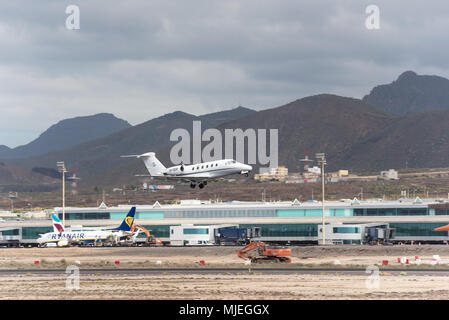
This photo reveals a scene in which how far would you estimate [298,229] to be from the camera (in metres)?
195

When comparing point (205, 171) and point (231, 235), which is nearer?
point (205, 171)

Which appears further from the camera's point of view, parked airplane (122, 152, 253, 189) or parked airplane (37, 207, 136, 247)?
parked airplane (37, 207, 136, 247)

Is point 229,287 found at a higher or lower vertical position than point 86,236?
lower

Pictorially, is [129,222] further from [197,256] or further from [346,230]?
[346,230]

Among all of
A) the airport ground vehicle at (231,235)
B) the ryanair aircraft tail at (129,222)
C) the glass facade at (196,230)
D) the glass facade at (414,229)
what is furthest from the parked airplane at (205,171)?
the glass facade at (414,229)

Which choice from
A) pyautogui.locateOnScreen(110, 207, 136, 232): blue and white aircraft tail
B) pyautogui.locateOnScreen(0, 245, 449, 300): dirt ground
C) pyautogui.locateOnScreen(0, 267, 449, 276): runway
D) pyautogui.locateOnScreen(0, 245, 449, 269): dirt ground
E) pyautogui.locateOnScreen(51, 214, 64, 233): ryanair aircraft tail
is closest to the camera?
pyautogui.locateOnScreen(0, 245, 449, 300): dirt ground

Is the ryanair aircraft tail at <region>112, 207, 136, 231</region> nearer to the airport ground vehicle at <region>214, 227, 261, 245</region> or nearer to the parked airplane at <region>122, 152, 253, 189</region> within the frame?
the airport ground vehicle at <region>214, 227, 261, 245</region>

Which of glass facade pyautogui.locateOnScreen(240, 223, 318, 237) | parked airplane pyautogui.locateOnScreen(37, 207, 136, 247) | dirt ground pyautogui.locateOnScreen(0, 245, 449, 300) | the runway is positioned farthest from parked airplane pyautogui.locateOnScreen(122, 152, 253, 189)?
glass facade pyautogui.locateOnScreen(240, 223, 318, 237)

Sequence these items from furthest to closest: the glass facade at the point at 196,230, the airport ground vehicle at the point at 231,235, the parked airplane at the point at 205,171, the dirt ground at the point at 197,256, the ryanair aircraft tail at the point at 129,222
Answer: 1. the airport ground vehicle at the point at 231,235
2. the glass facade at the point at 196,230
3. the ryanair aircraft tail at the point at 129,222
4. the dirt ground at the point at 197,256
5. the parked airplane at the point at 205,171

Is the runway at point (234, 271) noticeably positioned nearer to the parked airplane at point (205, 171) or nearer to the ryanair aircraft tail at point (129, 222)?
the parked airplane at point (205, 171)

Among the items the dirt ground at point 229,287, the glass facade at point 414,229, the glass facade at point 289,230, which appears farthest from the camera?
the glass facade at point 289,230

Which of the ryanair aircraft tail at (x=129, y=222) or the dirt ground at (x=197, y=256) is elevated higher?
the ryanair aircraft tail at (x=129, y=222)

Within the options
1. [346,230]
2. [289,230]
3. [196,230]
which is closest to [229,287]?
[196,230]
